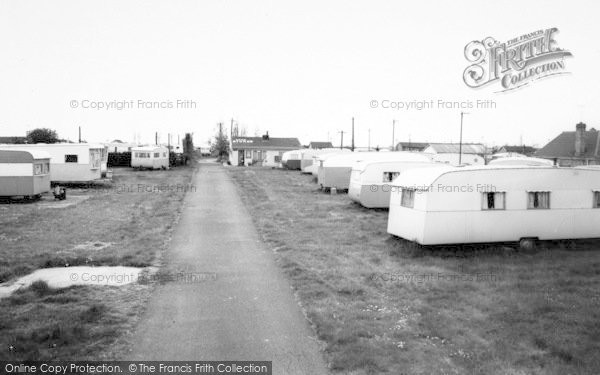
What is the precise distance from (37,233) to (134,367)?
12104 millimetres

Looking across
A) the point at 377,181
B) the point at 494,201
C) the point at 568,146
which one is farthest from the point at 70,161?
the point at 568,146

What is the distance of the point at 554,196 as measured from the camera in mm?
15961

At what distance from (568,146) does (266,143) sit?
42.4m

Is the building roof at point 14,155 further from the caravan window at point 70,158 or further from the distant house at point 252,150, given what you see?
the distant house at point 252,150

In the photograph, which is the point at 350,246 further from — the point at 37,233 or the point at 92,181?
the point at 92,181

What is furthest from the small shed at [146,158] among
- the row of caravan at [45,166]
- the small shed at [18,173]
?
the small shed at [18,173]

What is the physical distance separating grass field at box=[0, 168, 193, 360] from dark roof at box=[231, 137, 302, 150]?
157 ft

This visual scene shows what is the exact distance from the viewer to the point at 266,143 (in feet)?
260

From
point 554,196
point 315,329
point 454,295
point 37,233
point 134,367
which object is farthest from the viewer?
point 37,233

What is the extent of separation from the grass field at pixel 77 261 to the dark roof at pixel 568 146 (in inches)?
1644

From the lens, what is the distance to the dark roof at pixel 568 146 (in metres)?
50.4

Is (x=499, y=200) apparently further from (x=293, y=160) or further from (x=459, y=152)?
(x=459, y=152)

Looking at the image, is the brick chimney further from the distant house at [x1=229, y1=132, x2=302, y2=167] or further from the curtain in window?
the curtain in window

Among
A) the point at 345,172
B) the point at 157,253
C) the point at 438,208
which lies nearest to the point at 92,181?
the point at 345,172
